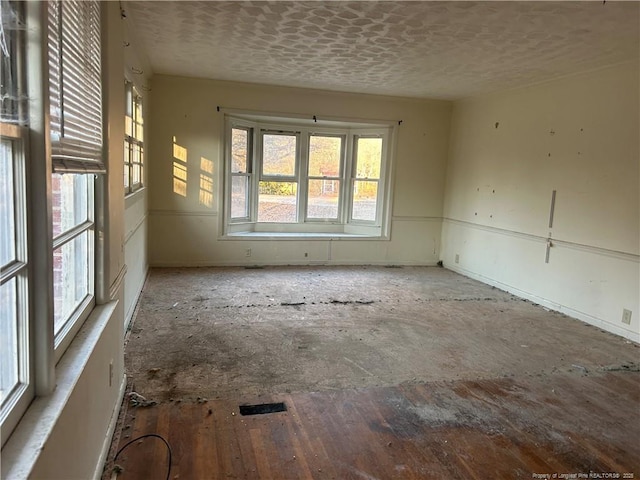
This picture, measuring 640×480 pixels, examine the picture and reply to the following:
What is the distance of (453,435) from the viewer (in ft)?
8.13

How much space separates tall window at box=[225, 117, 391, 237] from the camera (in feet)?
22.5

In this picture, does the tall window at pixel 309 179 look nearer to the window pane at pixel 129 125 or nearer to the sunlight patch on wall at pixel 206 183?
the sunlight patch on wall at pixel 206 183

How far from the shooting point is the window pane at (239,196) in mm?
6734

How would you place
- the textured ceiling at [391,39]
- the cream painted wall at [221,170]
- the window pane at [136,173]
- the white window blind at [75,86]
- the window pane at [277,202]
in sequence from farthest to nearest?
1. the window pane at [277,202]
2. the cream painted wall at [221,170]
3. the window pane at [136,173]
4. the textured ceiling at [391,39]
5. the white window blind at [75,86]

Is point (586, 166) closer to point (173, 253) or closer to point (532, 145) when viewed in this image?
point (532, 145)

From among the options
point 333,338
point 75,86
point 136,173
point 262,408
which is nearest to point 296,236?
point 136,173

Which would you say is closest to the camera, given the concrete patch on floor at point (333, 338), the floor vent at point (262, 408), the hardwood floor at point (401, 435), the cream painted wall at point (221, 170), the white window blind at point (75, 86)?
the white window blind at point (75, 86)

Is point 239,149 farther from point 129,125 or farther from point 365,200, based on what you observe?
point 129,125

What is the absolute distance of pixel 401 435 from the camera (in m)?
2.46

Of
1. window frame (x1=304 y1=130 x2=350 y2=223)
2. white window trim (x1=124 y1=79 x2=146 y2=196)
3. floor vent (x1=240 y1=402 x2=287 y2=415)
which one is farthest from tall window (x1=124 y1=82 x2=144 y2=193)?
window frame (x1=304 y1=130 x2=350 y2=223)

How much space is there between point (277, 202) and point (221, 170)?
1.11m

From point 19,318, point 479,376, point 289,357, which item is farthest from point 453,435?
point 19,318

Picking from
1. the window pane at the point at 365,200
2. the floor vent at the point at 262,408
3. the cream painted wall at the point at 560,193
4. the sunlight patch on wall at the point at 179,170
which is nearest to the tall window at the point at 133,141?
the sunlight patch on wall at the point at 179,170

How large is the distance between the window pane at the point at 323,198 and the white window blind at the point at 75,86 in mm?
5223
